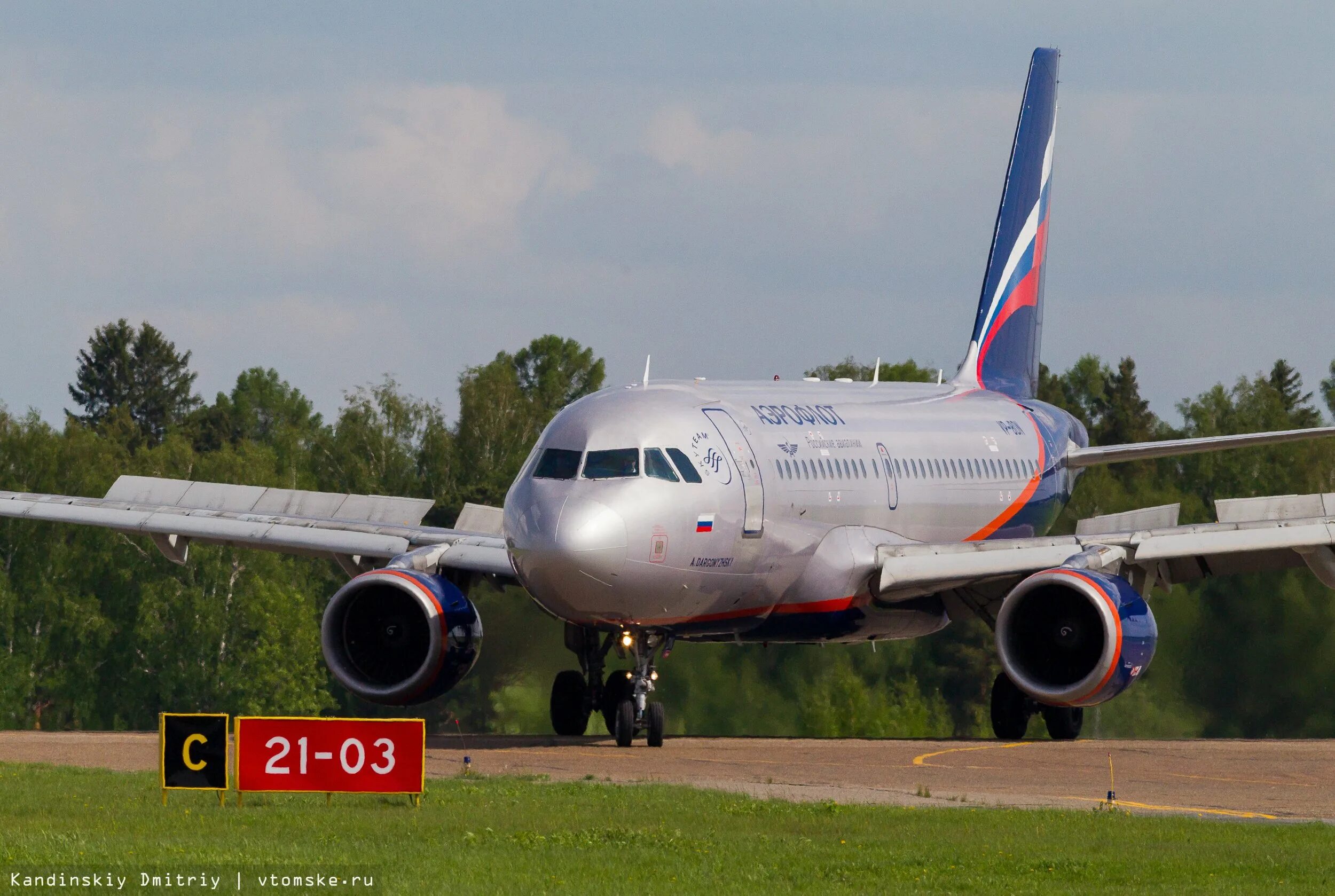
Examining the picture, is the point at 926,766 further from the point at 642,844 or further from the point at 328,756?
the point at 642,844

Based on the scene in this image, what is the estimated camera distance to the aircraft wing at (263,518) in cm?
3206

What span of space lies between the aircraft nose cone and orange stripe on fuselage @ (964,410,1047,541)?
11.4 m

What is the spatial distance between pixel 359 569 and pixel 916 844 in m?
16.7

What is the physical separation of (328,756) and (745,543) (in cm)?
899

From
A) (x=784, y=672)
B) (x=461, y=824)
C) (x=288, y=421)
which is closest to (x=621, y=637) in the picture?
(x=461, y=824)

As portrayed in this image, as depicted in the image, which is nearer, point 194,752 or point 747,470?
point 194,752

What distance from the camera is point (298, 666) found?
6956 centimetres

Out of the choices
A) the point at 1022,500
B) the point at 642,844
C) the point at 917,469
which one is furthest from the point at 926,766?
the point at 1022,500

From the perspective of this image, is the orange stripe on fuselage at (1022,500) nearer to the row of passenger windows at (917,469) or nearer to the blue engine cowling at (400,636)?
the row of passenger windows at (917,469)

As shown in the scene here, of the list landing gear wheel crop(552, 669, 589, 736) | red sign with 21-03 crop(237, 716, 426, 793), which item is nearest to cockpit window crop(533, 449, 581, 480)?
landing gear wheel crop(552, 669, 589, 736)

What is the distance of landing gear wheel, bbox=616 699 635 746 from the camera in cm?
2761

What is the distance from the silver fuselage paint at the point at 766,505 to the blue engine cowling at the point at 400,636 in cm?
294

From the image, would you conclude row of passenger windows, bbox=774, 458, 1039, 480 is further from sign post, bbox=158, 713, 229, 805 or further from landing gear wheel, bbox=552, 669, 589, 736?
sign post, bbox=158, 713, 229, 805

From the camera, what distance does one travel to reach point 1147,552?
2920 centimetres
